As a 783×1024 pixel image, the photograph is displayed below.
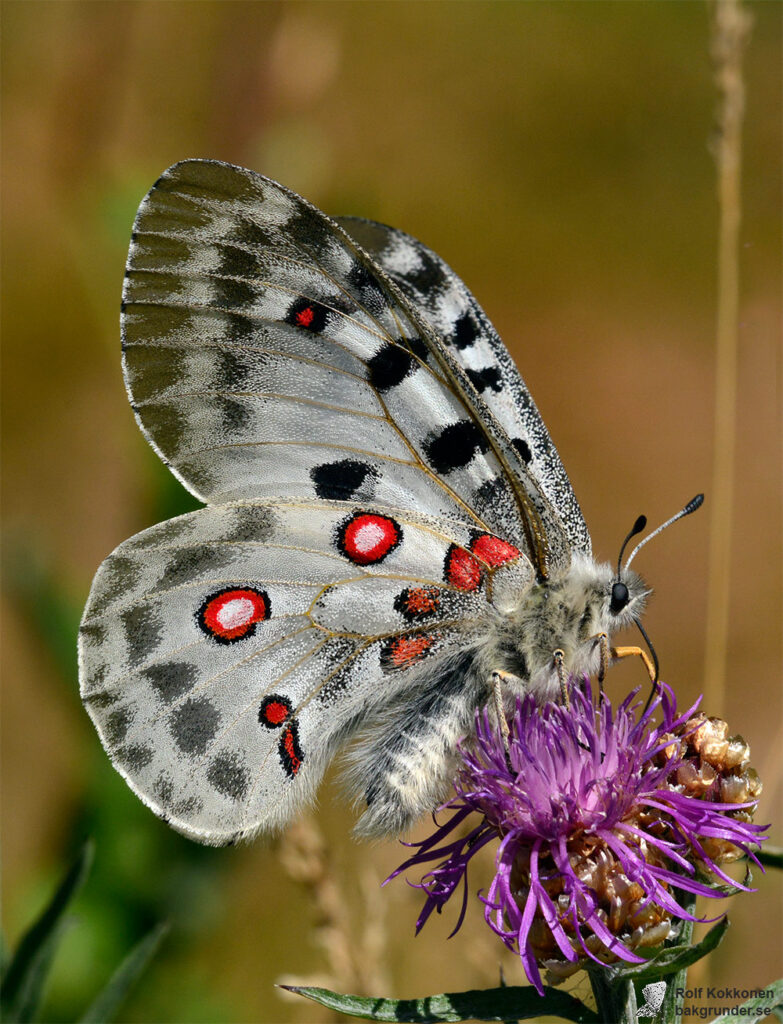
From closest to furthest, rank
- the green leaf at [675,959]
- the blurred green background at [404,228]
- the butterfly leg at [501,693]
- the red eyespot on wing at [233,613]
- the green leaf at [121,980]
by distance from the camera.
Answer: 1. the green leaf at [675,959]
2. the butterfly leg at [501,693]
3. the green leaf at [121,980]
4. the red eyespot on wing at [233,613]
5. the blurred green background at [404,228]

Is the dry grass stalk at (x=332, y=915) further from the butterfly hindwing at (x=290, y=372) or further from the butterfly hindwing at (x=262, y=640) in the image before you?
the butterfly hindwing at (x=290, y=372)

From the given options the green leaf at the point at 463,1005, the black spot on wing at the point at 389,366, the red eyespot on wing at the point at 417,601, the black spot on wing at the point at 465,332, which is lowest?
the green leaf at the point at 463,1005

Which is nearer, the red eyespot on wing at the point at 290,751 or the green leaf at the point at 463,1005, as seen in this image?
the green leaf at the point at 463,1005

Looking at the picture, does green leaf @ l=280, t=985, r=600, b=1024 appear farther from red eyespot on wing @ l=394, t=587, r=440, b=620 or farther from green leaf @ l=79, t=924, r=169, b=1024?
red eyespot on wing @ l=394, t=587, r=440, b=620

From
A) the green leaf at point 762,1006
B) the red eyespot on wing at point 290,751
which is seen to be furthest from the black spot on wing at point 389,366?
the green leaf at point 762,1006

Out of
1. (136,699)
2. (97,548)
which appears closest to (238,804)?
(136,699)

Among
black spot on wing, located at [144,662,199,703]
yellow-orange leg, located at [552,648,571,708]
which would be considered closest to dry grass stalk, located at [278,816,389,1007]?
black spot on wing, located at [144,662,199,703]

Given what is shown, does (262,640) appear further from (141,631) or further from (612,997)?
(612,997)
